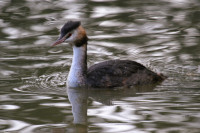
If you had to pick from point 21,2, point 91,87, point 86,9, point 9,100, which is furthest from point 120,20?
point 9,100

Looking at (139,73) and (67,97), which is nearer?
(67,97)

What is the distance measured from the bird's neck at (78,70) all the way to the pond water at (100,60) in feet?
0.62

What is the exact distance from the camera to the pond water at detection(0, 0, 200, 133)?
25.5ft

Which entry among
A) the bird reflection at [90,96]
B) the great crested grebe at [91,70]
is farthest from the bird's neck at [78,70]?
the bird reflection at [90,96]

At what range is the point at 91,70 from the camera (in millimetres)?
9734

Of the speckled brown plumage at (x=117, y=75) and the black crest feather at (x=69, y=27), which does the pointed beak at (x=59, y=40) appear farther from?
the speckled brown plumage at (x=117, y=75)

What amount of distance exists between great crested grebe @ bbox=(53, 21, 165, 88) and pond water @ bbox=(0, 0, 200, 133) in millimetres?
185

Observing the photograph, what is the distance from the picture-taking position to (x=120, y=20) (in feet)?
44.2

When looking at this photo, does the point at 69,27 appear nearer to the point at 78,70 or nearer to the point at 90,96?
the point at 78,70

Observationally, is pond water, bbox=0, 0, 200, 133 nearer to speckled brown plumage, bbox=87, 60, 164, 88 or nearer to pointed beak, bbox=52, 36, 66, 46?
speckled brown plumage, bbox=87, 60, 164, 88

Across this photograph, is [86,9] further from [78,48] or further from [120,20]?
[78,48]

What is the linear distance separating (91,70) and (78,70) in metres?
0.23

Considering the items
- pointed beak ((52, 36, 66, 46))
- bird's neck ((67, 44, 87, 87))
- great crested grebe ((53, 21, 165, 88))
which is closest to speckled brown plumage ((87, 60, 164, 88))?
great crested grebe ((53, 21, 165, 88))

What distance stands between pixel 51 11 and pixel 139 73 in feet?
16.9
